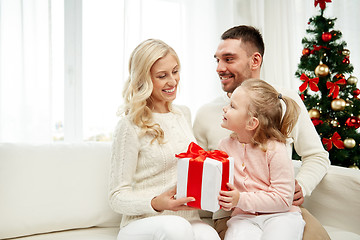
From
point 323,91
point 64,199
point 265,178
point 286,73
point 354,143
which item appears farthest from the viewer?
point 286,73

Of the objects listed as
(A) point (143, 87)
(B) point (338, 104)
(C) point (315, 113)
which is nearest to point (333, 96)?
(B) point (338, 104)

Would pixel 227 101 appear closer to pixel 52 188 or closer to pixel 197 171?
pixel 197 171

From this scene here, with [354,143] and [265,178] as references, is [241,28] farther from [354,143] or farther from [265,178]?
[354,143]

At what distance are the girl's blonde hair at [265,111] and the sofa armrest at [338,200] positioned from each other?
49 centimetres

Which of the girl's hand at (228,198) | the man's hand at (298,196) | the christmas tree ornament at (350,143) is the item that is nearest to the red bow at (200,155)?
the girl's hand at (228,198)

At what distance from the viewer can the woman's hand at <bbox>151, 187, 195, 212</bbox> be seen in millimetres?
1347

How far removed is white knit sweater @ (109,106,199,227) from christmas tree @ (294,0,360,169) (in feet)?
4.95

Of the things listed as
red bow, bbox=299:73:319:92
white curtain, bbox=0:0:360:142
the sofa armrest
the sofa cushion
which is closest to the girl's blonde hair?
the sofa armrest

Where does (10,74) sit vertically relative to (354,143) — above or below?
above

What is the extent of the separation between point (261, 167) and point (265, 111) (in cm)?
25

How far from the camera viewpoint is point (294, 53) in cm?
357

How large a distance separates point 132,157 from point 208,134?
0.63 metres

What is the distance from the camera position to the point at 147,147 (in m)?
1.60

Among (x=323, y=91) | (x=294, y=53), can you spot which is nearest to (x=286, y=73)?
(x=294, y=53)
